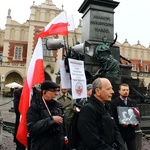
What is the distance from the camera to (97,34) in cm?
692

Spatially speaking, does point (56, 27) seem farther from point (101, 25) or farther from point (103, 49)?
point (101, 25)

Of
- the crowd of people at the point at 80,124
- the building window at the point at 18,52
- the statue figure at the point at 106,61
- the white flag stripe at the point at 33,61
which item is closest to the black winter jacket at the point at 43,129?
the crowd of people at the point at 80,124

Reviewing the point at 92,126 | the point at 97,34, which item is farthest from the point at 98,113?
the point at 97,34

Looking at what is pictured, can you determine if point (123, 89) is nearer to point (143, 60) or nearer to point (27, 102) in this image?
point (27, 102)

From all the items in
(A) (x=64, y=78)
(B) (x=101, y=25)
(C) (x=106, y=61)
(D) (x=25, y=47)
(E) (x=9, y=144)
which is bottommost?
(E) (x=9, y=144)

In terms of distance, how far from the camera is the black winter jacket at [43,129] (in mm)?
1937

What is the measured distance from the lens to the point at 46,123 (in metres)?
1.92

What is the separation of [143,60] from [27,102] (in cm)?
3631

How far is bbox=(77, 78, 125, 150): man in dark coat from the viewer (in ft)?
5.38

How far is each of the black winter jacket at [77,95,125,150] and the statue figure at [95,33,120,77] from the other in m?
4.02

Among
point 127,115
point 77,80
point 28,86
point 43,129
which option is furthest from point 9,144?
point 127,115

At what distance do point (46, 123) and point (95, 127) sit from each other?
51 cm

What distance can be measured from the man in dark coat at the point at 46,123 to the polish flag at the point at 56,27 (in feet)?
4.01

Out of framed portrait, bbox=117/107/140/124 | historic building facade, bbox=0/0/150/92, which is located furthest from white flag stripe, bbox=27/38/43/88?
historic building facade, bbox=0/0/150/92
